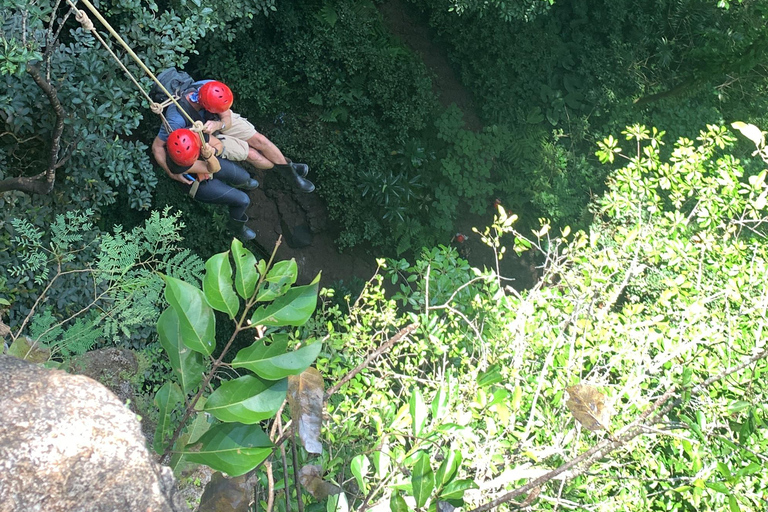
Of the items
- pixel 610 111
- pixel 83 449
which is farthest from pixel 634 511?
pixel 610 111

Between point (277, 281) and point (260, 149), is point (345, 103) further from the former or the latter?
point (277, 281)

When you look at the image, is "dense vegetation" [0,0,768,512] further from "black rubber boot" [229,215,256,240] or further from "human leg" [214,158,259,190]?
"human leg" [214,158,259,190]

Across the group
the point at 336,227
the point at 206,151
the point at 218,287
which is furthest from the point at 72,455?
the point at 336,227

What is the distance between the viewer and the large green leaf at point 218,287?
1235mm

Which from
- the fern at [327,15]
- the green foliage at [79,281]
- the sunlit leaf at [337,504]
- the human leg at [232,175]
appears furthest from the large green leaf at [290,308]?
the fern at [327,15]

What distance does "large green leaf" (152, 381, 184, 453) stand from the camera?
137cm

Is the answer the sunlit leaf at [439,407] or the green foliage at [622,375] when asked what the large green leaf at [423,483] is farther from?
the green foliage at [622,375]

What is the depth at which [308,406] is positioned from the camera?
4.66 feet

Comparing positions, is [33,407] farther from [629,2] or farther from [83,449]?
[629,2]

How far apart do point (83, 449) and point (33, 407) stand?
153 millimetres

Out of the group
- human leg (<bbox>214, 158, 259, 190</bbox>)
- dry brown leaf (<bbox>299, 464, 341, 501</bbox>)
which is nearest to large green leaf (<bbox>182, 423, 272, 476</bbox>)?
dry brown leaf (<bbox>299, 464, 341, 501</bbox>)

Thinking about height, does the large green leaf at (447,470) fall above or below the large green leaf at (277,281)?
below

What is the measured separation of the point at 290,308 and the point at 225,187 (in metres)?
4.32

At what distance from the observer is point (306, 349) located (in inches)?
46.1
